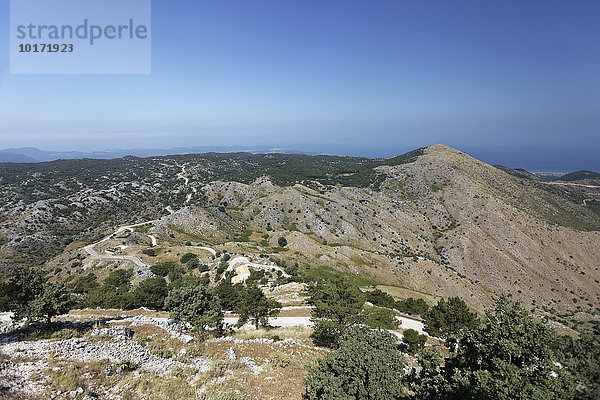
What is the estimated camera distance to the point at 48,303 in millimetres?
21578

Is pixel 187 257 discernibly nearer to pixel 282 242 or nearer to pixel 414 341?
pixel 282 242

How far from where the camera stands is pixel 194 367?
20047 millimetres

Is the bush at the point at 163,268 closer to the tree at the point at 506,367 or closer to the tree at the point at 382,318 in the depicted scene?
the tree at the point at 382,318

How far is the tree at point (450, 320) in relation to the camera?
34031 mm

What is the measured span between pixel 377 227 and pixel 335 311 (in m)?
96.3

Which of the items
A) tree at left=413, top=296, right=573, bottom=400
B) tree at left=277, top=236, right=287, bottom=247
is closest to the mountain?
tree at left=277, top=236, right=287, bottom=247

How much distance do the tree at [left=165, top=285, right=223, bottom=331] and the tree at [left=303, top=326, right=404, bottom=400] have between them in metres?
16.0

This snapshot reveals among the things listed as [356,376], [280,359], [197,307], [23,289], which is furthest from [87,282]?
[356,376]

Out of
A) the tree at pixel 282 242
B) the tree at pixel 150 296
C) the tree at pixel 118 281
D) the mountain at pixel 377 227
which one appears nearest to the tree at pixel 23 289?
the tree at pixel 150 296

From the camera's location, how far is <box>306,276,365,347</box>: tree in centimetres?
2888

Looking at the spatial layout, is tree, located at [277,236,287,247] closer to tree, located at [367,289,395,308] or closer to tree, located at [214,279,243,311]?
tree, located at [367,289,395,308]

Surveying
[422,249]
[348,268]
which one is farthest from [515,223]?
[348,268]

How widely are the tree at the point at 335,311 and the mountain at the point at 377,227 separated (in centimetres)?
4682

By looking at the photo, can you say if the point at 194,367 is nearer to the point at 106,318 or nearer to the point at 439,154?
the point at 106,318
